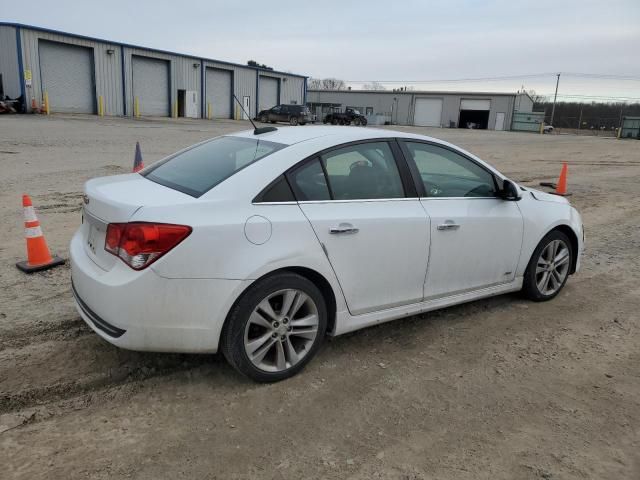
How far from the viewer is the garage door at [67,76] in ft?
110

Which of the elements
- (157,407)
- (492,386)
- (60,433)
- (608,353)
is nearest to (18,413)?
(60,433)

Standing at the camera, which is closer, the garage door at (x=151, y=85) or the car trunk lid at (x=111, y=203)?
the car trunk lid at (x=111, y=203)

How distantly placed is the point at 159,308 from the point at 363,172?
1731mm

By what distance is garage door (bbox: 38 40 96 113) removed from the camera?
110 feet

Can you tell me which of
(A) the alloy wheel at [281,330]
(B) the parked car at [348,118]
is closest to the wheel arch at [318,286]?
(A) the alloy wheel at [281,330]

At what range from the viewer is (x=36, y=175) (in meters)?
10.7

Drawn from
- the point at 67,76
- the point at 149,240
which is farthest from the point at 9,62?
the point at 149,240

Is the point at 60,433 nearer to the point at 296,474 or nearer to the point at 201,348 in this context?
the point at 201,348

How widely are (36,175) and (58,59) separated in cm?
2791

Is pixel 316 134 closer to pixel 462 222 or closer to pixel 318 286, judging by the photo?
pixel 318 286

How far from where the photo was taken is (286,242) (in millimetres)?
3242

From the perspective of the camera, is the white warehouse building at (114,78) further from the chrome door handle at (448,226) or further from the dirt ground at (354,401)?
the chrome door handle at (448,226)

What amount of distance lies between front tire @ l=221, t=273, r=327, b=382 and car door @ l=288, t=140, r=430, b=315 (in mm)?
284

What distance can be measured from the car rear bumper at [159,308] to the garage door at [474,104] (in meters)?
72.4
